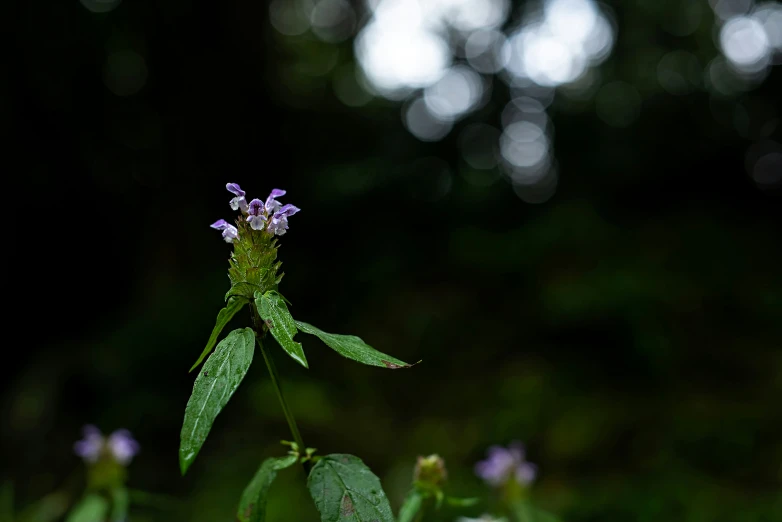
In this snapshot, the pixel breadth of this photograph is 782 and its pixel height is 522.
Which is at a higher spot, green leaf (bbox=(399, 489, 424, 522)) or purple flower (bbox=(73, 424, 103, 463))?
purple flower (bbox=(73, 424, 103, 463))

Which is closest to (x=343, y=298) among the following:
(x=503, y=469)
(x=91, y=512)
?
(x=503, y=469)

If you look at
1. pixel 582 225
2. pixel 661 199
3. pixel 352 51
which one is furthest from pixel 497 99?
pixel 582 225

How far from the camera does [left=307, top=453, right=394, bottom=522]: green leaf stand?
73cm

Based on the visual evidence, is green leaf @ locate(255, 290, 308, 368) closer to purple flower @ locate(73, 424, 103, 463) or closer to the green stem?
the green stem

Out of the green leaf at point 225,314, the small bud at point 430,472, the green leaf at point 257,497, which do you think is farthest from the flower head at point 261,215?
the small bud at point 430,472

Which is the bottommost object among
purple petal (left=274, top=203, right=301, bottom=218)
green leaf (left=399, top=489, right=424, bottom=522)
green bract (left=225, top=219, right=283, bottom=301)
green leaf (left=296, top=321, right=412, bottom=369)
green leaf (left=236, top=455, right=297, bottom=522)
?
green leaf (left=236, top=455, right=297, bottom=522)

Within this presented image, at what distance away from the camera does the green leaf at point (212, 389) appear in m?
0.64

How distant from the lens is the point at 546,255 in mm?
6105

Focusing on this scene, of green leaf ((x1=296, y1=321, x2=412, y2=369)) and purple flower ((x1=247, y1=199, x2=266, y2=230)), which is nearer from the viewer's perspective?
green leaf ((x1=296, y1=321, x2=412, y2=369))

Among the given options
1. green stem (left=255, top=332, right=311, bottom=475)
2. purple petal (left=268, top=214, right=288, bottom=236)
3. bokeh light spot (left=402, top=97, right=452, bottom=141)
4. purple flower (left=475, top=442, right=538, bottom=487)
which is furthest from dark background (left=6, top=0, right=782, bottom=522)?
purple petal (left=268, top=214, right=288, bottom=236)

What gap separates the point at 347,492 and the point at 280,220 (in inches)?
16.3

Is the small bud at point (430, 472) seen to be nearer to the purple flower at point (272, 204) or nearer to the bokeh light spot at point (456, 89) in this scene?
the purple flower at point (272, 204)

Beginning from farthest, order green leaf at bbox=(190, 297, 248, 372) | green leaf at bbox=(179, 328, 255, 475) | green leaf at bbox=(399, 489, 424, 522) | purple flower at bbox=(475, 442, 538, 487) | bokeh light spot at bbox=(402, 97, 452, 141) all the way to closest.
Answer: bokeh light spot at bbox=(402, 97, 452, 141), purple flower at bbox=(475, 442, 538, 487), green leaf at bbox=(399, 489, 424, 522), green leaf at bbox=(190, 297, 248, 372), green leaf at bbox=(179, 328, 255, 475)

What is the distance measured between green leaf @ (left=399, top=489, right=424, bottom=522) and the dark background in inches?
82.0
